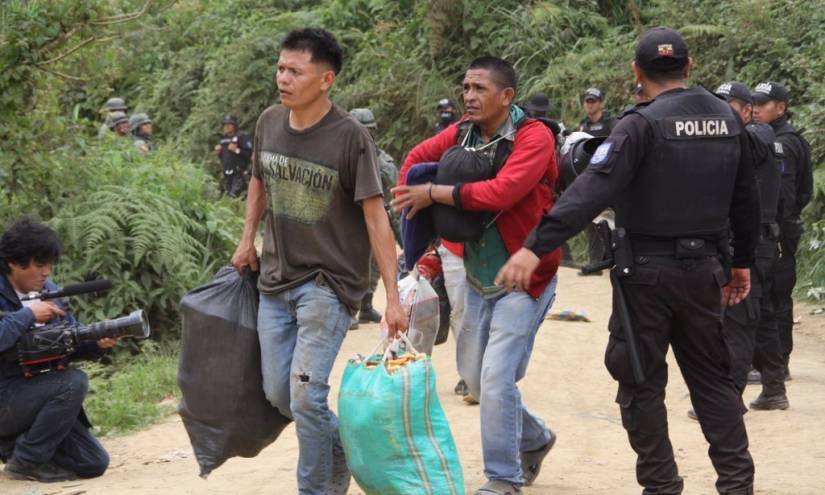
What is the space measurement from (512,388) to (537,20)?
15549 millimetres

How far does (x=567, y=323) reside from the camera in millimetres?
12070

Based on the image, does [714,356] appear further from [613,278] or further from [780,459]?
[780,459]

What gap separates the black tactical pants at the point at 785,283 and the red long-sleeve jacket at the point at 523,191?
10.8 ft

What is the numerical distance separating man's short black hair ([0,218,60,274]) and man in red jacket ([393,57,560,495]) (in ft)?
7.11

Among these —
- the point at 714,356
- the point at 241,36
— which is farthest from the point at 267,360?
the point at 241,36

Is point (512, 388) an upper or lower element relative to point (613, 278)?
lower

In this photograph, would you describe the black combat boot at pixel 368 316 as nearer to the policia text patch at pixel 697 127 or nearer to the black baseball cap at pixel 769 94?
the black baseball cap at pixel 769 94

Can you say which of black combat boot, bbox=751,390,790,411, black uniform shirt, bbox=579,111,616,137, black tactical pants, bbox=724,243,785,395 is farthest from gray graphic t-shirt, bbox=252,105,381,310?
black uniform shirt, bbox=579,111,616,137

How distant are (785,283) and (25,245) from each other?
5.02 m

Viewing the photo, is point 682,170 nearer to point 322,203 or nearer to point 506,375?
point 506,375

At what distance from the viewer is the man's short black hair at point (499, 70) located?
5.85 m

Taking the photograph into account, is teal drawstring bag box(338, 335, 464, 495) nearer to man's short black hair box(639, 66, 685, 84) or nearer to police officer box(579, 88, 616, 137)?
man's short black hair box(639, 66, 685, 84)

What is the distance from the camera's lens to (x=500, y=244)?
5.82 metres

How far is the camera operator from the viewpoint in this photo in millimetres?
6781
